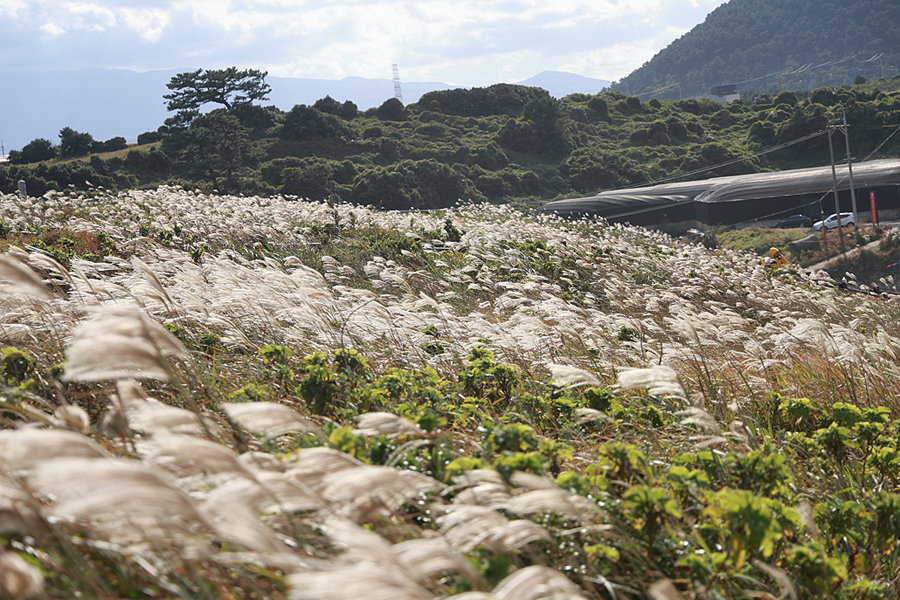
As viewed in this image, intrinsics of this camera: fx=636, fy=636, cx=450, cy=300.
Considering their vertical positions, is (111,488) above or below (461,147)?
below

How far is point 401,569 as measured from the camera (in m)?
1.35

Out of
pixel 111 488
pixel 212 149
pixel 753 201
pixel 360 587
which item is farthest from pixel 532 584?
pixel 753 201

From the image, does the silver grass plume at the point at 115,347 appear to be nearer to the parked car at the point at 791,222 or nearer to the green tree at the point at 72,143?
the parked car at the point at 791,222

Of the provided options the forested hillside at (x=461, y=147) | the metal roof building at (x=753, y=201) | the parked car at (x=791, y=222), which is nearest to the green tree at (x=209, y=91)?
the forested hillside at (x=461, y=147)

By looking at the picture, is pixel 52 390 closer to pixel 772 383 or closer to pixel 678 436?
pixel 678 436

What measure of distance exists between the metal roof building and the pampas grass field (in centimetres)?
3253

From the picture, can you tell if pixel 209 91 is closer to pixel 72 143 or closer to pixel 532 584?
pixel 72 143

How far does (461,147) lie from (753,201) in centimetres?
2042

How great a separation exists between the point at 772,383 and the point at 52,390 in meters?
4.91

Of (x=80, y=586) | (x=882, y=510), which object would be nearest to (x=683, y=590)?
(x=882, y=510)

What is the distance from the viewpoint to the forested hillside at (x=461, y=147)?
1496 inches

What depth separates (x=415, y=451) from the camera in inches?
103

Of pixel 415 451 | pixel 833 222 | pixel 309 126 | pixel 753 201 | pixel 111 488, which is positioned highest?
pixel 309 126

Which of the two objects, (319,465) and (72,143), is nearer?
(319,465)
